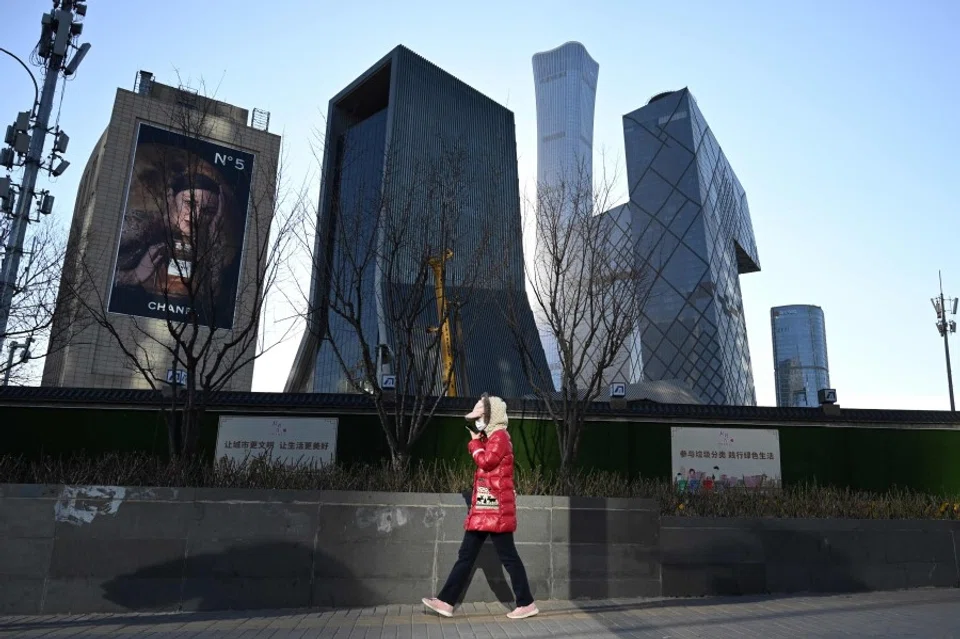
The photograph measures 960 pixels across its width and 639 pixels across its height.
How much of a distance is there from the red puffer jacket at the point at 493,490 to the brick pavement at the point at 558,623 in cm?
84

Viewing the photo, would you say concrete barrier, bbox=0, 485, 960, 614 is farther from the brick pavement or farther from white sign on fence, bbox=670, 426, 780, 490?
white sign on fence, bbox=670, 426, 780, 490

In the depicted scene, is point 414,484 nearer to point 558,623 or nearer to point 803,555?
point 558,623

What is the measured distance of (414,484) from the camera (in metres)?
7.99

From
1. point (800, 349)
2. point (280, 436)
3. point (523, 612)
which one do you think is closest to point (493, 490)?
point (523, 612)

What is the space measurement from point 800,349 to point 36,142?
166643 millimetres

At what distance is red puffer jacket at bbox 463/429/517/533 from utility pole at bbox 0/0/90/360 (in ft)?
37.8

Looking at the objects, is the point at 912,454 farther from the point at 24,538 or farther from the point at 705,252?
the point at 705,252

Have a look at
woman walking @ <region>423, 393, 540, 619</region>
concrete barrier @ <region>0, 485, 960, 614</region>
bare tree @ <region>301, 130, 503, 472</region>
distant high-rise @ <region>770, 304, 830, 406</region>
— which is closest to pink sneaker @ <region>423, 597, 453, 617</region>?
woman walking @ <region>423, 393, 540, 619</region>

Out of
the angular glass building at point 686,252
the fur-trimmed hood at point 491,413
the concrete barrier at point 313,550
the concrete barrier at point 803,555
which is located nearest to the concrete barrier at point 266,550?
the concrete barrier at point 313,550

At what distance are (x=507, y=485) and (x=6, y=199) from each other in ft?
46.5

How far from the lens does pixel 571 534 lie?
7.21m

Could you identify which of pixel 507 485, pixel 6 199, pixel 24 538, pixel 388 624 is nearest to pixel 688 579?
pixel 507 485

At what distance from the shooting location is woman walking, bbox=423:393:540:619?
20.1 ft

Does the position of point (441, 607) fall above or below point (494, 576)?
below
